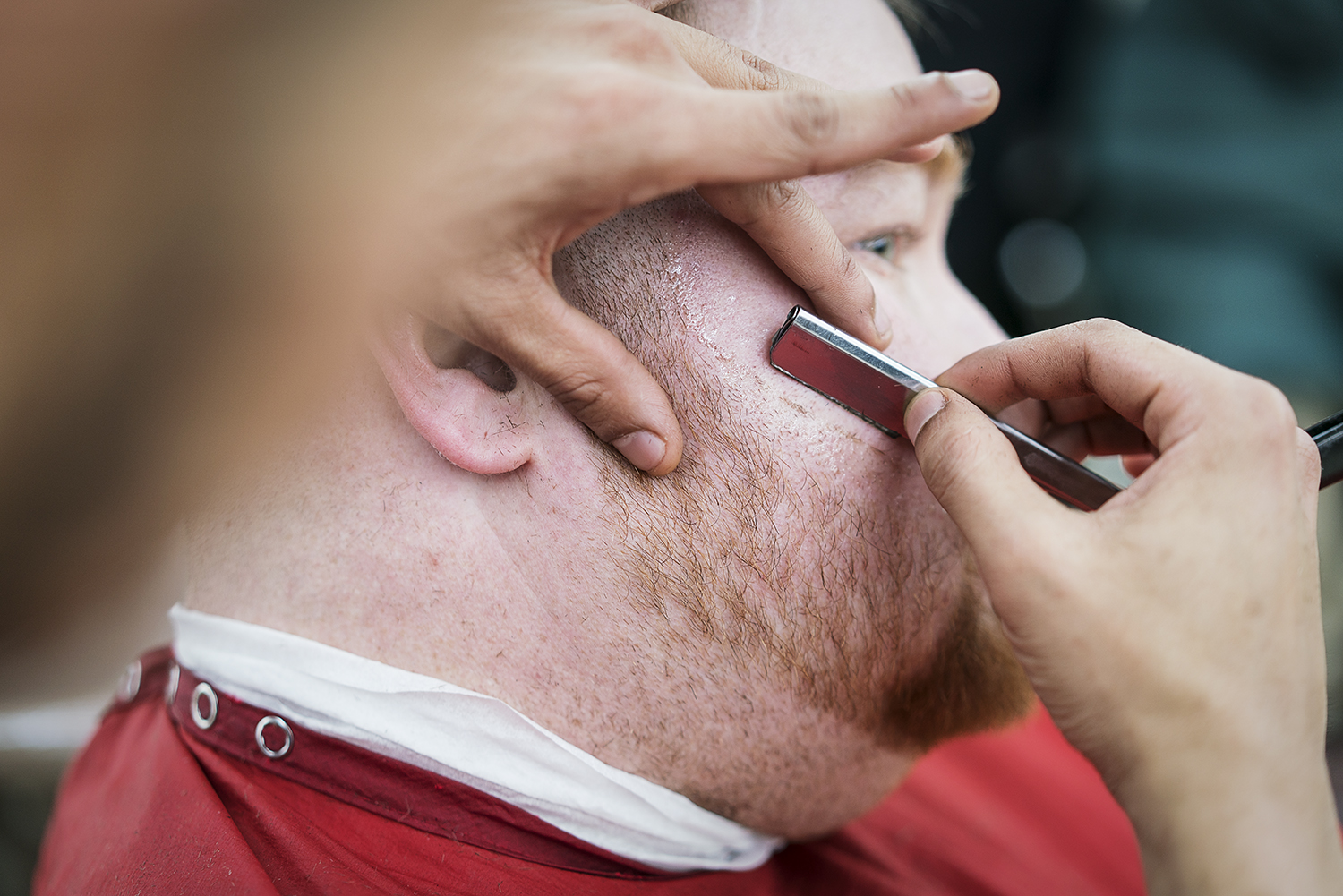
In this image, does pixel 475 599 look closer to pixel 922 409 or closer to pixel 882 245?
pixel 922 409

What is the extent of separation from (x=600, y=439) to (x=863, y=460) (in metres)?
0.26

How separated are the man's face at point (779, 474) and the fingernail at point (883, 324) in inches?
1.4

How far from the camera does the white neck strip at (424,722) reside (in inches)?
32.1

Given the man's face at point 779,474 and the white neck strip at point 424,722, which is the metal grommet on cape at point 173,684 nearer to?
the white neck strip at point 424,722

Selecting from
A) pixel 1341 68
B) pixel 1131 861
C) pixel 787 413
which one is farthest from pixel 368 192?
pixel 1341 68

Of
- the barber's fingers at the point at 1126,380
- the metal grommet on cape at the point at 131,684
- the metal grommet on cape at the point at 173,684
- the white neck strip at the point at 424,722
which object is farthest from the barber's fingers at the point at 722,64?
the metal grommet on cape at the point at 131,684

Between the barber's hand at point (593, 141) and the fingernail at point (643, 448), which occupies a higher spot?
the barber's hand at point (593, 141)

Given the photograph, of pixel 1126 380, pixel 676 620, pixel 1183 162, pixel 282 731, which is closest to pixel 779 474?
pixel 676 620

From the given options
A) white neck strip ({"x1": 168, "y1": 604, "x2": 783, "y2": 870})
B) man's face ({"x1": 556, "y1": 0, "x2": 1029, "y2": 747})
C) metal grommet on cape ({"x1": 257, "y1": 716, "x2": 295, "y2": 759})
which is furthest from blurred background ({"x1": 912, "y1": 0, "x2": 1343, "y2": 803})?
metal grommet on cape ({"x1": 257, "y1": 716, "x2": 295, "y2": 759})

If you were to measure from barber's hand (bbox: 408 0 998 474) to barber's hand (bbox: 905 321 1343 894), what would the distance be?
0.27m

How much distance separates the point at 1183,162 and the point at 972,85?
2188 mm

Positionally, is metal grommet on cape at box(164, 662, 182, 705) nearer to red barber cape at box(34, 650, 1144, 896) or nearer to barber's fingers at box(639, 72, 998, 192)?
red barber cape at box(34, 650, 1144, 896)

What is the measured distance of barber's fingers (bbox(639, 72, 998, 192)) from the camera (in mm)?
591

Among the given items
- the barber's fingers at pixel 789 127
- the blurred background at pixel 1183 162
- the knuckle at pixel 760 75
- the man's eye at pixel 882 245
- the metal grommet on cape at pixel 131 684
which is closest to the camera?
the barber's fingers at pixel 789 127
